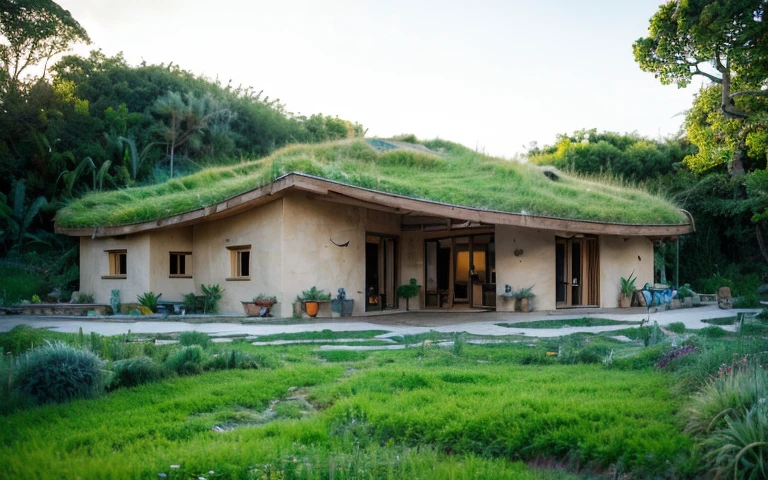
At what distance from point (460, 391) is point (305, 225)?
10.5 m

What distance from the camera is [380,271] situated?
19031mm

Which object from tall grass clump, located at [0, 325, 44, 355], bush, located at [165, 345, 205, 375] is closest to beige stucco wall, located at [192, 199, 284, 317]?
tall grass clump, located at [0, 325, 44, 355]

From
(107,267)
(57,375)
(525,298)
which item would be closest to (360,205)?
(525,298)

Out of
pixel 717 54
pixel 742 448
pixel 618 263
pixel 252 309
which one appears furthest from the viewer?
pixel 618 263

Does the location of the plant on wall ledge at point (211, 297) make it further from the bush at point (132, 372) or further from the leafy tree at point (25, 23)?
the bush at point (132, 372)

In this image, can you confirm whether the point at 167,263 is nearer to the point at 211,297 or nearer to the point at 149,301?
the point at 149,301

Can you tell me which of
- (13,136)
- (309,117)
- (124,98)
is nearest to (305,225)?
(13,136)

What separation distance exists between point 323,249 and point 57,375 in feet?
34.9

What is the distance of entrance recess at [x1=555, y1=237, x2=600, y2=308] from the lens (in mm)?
18625

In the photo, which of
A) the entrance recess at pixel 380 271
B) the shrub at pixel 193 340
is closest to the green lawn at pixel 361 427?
the shrub at pixel 193 340

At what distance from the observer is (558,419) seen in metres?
4.70

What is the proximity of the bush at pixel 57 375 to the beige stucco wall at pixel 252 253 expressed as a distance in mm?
9466

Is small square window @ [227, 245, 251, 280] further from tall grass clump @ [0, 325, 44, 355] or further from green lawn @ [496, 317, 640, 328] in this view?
tall grass clump @ [0, 325, 44, 355]

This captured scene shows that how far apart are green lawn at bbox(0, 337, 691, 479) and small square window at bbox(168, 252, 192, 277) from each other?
40.2 ft
